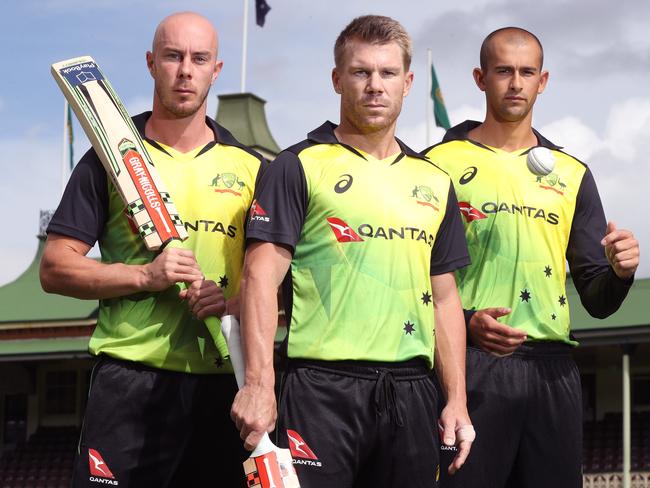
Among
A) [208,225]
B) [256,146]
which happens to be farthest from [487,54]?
[256,146]

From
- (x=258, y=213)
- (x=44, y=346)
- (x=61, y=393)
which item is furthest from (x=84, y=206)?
(x=61, y=393)

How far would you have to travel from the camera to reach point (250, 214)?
15.0 feet

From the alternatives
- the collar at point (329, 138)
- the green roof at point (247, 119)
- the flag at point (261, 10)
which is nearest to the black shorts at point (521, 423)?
the collar at point (329, 138)

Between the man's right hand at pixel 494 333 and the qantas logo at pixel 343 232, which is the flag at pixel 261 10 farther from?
the qantas logo at pixel 343 232

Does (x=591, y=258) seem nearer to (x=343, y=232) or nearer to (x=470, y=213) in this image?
(x=470, y=213)

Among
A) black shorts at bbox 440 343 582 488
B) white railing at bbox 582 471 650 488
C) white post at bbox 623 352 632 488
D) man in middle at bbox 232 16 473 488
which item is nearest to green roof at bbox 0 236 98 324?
white railing at bbox 582 471 650 488

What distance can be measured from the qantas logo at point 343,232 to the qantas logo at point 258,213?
0.81ft

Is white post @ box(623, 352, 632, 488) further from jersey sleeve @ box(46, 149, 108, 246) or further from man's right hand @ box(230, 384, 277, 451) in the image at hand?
man's right hand @ box(230, 384, 277, 451)

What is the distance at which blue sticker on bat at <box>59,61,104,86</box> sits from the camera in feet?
16.7

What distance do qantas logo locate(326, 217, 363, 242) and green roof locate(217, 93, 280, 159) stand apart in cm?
2546

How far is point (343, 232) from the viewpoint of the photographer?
4492 mm

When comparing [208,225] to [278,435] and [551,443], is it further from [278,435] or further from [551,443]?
[551,443]

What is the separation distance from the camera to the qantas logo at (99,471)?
4.71 m

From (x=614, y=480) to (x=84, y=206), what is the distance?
61.6 ft
